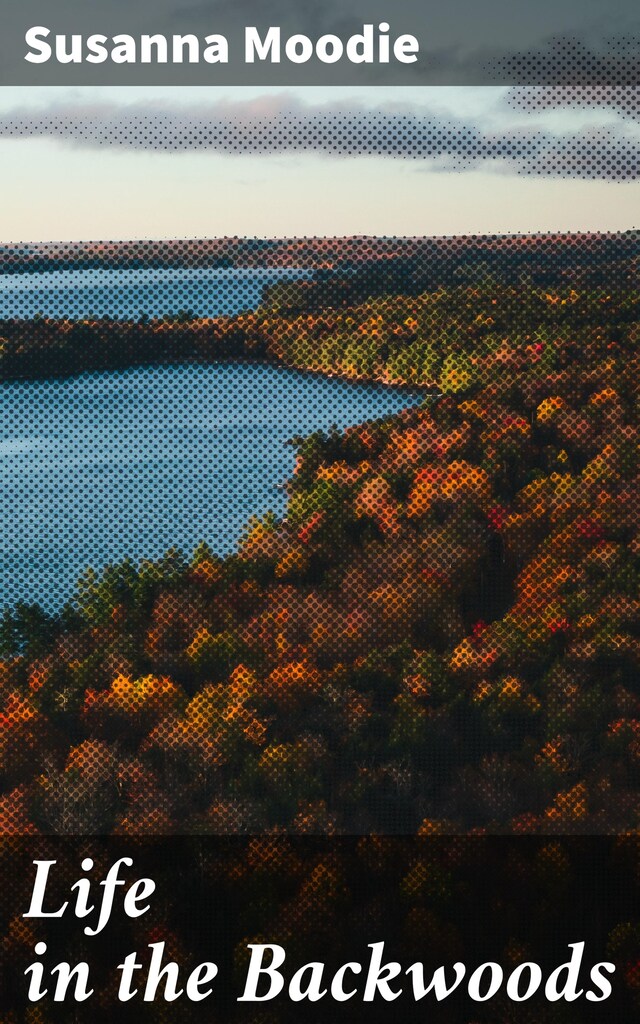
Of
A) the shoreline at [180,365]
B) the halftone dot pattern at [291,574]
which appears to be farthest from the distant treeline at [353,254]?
the shoreline at [180,365]

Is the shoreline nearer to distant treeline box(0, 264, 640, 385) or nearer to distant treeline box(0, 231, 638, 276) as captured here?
distant treeline box(0, 264, 640, 385)

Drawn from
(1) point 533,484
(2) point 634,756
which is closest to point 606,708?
(2) point 634,756

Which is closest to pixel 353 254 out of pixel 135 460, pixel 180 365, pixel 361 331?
pixel 361 331

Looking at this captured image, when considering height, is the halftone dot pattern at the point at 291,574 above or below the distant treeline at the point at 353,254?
below

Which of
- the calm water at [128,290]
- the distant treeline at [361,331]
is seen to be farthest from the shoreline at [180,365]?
the calm water at [128,290]

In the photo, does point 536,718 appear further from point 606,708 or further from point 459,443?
point 459,443

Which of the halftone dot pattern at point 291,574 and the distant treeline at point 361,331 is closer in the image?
the halftone dot pattern at point 291,574

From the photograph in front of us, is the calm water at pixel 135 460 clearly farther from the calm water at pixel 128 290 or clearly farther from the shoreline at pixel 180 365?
the calm water at pixel 128 290

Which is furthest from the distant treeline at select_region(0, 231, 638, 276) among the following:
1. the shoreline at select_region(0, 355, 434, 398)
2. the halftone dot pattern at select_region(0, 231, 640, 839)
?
the shoreline at select_region(0, 355, 434, 398)
